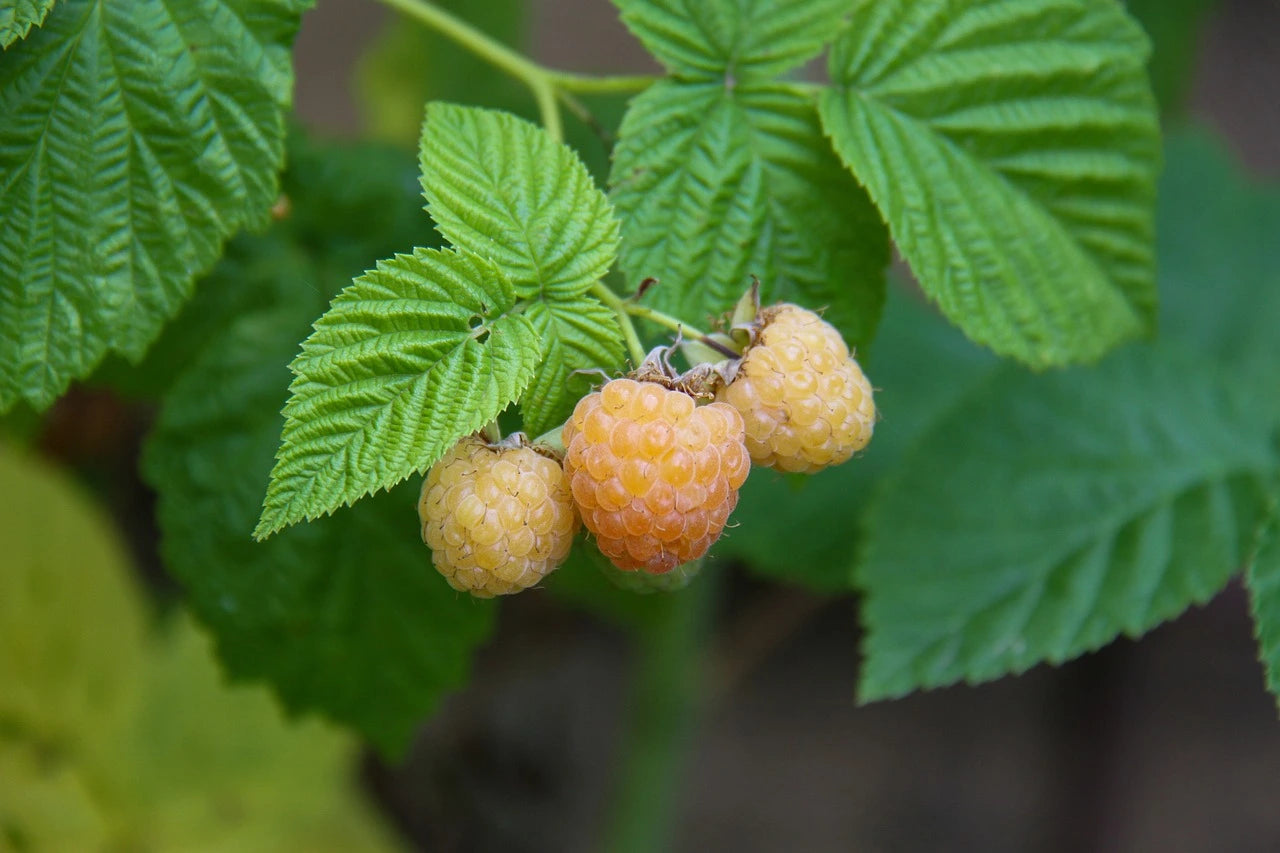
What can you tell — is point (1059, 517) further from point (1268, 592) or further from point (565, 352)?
point (565, 352)

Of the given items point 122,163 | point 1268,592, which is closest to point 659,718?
point 1268,592

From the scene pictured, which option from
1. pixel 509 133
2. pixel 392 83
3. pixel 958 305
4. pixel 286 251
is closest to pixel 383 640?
pixel 286 251

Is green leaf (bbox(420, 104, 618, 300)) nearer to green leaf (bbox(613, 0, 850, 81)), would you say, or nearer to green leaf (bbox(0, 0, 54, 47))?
green leaf (bbox(613, 0, 850, 81))

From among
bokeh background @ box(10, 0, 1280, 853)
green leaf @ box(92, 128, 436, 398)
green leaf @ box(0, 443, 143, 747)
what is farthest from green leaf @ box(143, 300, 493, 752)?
bokeh background @ box(10, 0, 1280, 853)

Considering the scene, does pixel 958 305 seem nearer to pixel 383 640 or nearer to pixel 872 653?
pixel 872 653

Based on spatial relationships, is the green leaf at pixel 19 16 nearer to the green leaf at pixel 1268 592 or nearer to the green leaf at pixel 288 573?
the green leaf at pixel 288 573

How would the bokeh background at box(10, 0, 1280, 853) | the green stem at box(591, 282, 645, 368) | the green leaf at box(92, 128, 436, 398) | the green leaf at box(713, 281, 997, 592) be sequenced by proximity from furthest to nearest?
1. the bokeh background at box(10, 0, 1280, 853)
2. the green leaf at box(713, 281, 997, 592)
3. the green leaf at box(92, 128, 436, 398)
4. the green stem at box(591, 282, 645, 368)

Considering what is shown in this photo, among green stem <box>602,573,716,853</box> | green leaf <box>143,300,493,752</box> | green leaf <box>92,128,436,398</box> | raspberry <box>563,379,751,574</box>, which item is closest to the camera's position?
raspberry <box>563,379,751,574</box>
